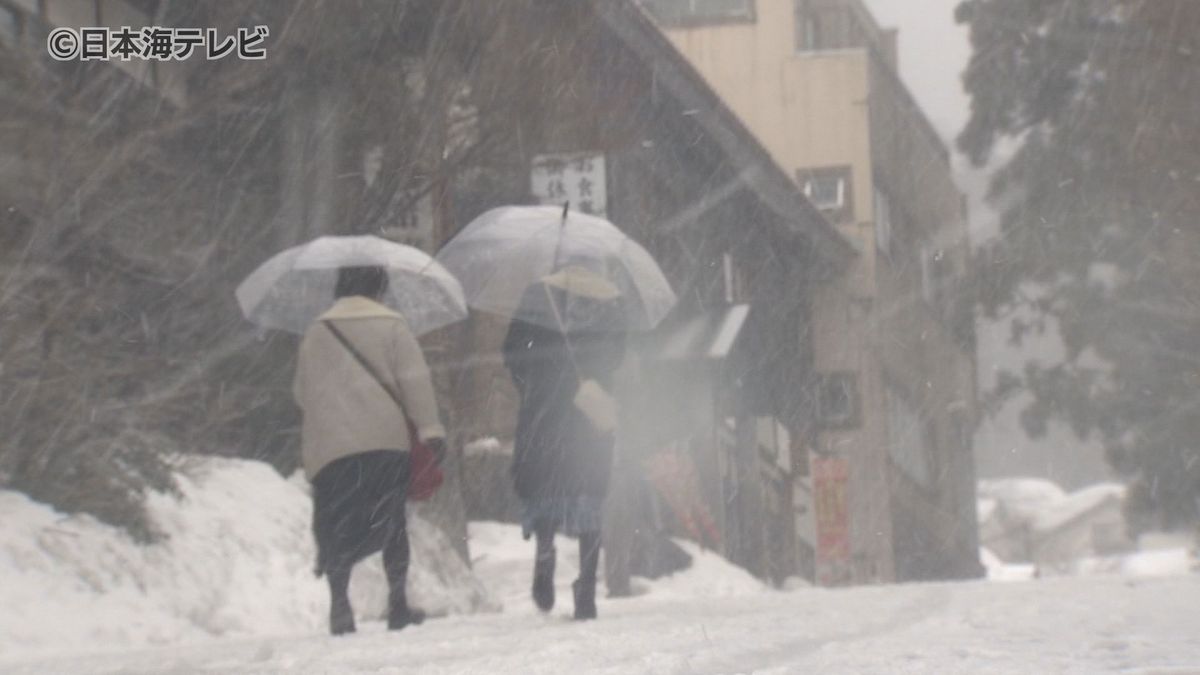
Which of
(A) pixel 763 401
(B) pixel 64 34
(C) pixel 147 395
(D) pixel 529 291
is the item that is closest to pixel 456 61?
(B) pixel 64 34

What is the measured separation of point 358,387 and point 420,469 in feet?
1.58

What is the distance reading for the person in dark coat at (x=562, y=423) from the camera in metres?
8.36

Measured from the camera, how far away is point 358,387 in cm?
795

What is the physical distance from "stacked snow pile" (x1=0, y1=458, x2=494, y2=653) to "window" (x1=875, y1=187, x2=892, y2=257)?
22.3 meters

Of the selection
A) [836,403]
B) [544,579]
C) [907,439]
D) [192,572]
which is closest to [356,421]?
[544,579]

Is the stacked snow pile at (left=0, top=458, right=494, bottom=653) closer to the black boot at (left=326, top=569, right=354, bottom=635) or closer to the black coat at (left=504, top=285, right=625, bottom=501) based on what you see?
the black boot at (left=326, top=569, right=354, bottom=635)

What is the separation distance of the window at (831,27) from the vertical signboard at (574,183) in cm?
2083

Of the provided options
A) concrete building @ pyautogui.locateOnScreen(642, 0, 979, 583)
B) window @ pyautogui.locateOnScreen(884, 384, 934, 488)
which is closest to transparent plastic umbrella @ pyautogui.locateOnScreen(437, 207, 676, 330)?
concrete building @ pyautogui.locateOnScreen(642, 0, 979, 583)

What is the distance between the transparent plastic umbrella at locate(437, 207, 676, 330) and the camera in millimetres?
9289

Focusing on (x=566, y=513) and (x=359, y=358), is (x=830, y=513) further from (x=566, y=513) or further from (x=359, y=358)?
(x=359, y=358)

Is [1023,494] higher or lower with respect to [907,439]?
lower

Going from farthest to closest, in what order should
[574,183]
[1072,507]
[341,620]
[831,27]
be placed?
[1072,507] < [831,27] < [574,183] < [341,620]

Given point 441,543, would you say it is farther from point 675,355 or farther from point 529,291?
point 675,355

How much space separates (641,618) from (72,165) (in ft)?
11.1
